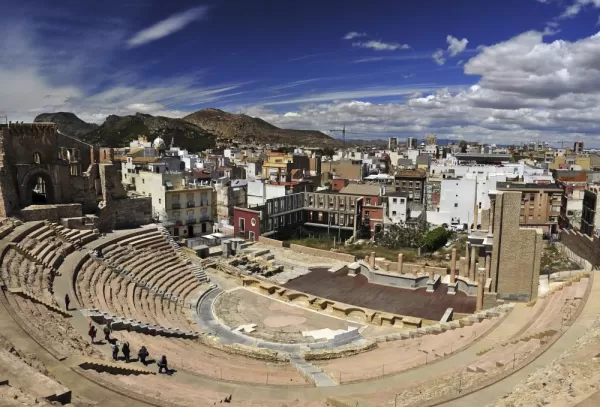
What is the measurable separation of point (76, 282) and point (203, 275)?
1092 centimetres

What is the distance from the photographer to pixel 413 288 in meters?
34.2

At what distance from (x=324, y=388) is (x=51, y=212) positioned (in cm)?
2584

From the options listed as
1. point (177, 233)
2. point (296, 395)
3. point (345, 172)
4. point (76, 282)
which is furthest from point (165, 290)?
point (345, 172)

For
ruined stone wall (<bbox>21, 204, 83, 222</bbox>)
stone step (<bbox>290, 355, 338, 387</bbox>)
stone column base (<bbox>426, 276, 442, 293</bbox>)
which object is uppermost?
ruined stone wall (<bbox>21, 204, 83, 222</bbox>)

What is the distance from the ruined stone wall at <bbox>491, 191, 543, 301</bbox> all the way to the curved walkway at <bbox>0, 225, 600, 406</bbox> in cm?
788

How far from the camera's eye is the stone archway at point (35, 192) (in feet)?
112

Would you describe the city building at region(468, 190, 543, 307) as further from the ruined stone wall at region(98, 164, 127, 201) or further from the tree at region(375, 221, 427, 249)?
the ruined stone wall at region(98, 164, 127, 201)

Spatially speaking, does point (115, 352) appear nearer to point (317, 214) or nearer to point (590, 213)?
point (317, 214)

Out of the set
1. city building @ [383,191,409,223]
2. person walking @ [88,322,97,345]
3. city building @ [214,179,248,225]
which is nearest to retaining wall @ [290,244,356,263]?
city building @ [214,179,248,225]

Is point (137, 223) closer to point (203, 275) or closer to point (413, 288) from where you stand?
point (203, 275)

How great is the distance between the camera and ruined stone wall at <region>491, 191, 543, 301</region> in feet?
89.6

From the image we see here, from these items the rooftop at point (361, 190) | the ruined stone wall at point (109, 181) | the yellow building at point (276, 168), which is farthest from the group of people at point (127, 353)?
the yellow building at point (276, 168)

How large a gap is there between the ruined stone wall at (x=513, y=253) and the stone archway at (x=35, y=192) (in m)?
33.8

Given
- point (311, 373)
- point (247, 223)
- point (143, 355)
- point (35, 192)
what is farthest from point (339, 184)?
point (143, 355)
